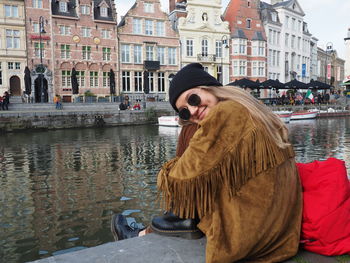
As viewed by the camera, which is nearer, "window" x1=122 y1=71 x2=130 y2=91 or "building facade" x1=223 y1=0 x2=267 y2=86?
"window" x1=122 y1=71 x2=130 y2=91

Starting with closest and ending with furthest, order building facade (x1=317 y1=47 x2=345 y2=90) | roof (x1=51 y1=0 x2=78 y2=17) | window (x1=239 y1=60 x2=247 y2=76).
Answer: roof (x1=51 y1=0 x2=78 y2=17)
window (x1=239 y1=60 x2=247 y2=76)
building facade (x1=317 y1=47 x2=345 y2=90)

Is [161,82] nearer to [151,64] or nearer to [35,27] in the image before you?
[151,64]

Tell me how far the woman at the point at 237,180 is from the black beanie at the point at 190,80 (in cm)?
7

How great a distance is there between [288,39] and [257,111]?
148ft

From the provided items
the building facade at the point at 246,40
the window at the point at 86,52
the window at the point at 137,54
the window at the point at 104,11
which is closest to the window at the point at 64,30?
the window at the point at 86,52

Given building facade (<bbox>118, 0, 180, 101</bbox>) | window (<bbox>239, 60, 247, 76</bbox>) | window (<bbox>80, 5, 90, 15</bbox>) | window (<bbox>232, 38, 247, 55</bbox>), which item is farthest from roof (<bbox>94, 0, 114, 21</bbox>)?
window (<bbox>239, 60, 247, 76</bbox>)

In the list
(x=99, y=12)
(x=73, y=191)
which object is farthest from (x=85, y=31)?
(x=73, y=191)

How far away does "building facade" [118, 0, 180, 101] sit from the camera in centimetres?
3170

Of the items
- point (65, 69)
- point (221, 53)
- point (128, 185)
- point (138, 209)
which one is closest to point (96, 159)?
point (128, 185)

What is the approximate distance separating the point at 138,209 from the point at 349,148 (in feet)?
27.4

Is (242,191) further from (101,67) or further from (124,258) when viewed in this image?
(101,67)

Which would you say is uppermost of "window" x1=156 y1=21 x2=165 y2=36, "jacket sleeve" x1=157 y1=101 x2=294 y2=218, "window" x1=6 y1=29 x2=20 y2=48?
"window" x1=156 y1=21 x2=165 y2=36

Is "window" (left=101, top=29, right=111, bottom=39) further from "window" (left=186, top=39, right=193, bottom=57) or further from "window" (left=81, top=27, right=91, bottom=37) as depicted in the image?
"window" (left=186, top=39, right=193, bottom=57)

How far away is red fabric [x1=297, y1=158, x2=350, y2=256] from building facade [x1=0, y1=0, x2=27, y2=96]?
28.6 m
